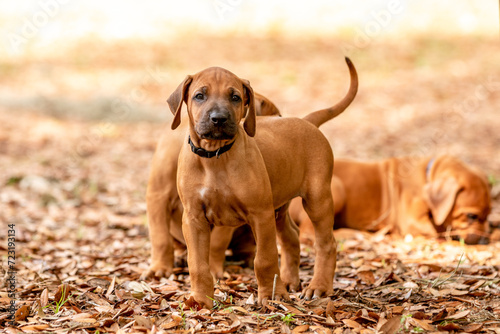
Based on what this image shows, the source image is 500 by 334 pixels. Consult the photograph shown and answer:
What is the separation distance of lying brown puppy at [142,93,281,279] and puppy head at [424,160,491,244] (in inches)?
102

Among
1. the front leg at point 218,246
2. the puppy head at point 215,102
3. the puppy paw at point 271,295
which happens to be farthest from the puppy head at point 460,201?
the puppy head at point 215,102

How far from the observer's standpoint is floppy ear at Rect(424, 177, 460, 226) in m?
6.32

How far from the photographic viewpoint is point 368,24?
56.7ft

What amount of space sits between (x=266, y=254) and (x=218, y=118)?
0.89 meters

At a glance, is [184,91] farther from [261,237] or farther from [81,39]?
[81,39]

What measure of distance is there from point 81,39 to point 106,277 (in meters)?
14.1

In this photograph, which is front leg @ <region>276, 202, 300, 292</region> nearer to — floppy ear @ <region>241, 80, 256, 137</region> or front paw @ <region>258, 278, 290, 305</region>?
front paw @ <region>258, 278, 290, 305</region>

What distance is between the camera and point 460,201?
6336 mm

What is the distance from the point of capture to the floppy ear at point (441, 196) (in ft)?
20.7

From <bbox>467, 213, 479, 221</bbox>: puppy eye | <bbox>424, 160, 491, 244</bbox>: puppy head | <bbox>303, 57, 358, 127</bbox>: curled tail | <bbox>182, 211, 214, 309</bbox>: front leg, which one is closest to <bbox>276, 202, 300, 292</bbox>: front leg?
<bbox>303, 57, 358, 127</bbox>: curled tail

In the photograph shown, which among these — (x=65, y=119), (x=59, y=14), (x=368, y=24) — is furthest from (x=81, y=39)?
(x=368, y=24)

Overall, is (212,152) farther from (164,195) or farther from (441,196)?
(441,196)

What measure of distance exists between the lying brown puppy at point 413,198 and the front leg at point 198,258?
9.17 feet

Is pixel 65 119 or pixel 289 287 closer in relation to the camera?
pixel 289 287
